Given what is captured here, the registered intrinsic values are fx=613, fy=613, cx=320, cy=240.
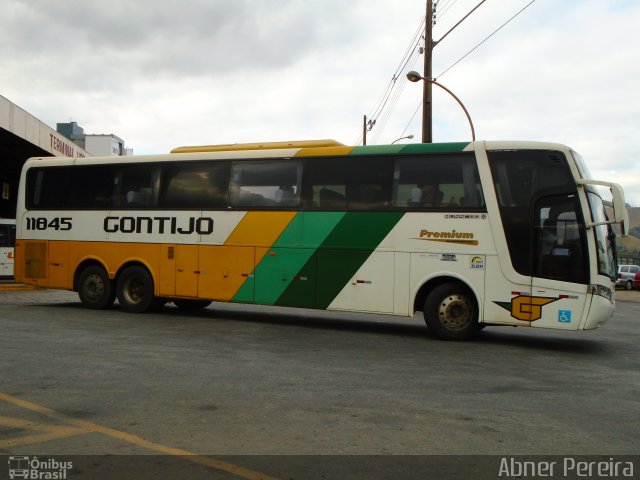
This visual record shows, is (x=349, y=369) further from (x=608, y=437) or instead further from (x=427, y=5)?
(x=427, y=5)

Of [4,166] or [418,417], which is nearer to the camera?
[418,417]

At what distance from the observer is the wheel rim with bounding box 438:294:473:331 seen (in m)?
10.1

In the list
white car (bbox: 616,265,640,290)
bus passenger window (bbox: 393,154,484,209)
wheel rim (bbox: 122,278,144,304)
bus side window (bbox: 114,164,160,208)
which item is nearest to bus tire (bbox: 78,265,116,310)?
wheel rim (bbox: 122,278,144,304)

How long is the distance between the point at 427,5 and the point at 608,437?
766 inches

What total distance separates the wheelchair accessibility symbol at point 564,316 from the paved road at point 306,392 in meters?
0.53

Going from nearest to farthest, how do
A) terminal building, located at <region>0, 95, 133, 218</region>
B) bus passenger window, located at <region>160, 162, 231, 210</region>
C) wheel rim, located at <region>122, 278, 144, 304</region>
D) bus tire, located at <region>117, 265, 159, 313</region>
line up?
bus passenger window, located at <region>160, 162, 231, 210</region>, bus tire, located at <region>117, 265, 159, 313</region>, wheel rim, located at <region>122, 278, 144, 304</region>, terminal building, located at <region>0, 95, 133, 218</region>

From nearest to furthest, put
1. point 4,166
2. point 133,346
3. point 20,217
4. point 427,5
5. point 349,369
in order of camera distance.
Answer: point 349,369 < point 133,346 < point 20,217 < point 427,5 < point 4,166

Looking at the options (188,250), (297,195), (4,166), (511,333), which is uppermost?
(4,166)

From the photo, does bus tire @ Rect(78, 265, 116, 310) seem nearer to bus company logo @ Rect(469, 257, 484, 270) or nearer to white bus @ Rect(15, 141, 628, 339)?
white bus @ Rect(15, 141, 628, 339)

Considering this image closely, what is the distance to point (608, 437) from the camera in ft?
16.1

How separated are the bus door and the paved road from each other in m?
0.63

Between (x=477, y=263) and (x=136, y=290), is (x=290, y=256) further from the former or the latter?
(x=136, y=290)

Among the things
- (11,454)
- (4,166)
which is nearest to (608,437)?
(11,454)

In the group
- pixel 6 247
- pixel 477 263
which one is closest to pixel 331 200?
pixel 477 263
